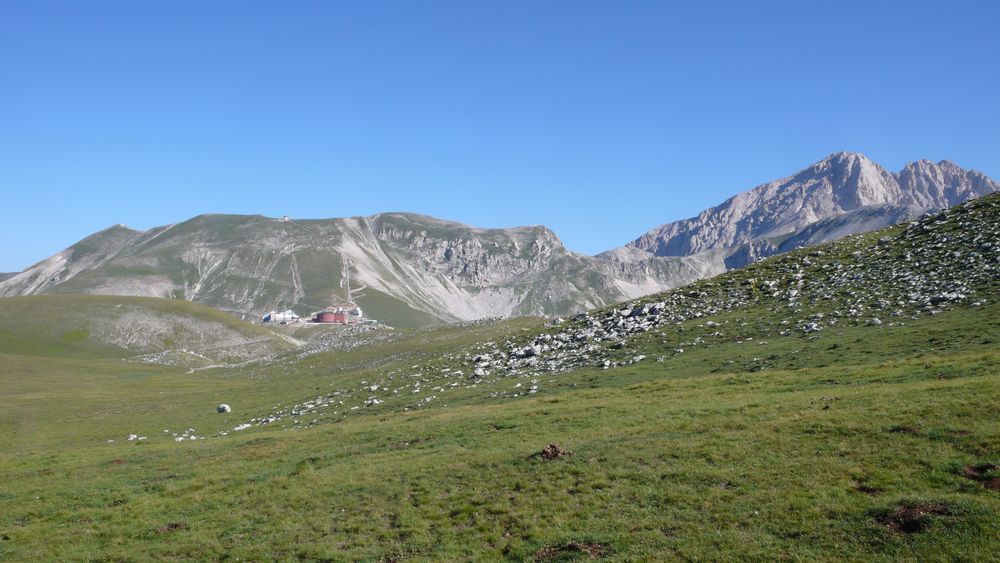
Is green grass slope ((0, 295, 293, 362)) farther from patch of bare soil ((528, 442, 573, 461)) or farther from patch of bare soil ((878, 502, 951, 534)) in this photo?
patch of bare soil ((878, 502, 951, 534))

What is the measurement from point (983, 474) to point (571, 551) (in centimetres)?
1208

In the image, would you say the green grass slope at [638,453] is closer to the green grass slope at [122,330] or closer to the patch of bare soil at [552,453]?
the patch of bare soil at [552,453]

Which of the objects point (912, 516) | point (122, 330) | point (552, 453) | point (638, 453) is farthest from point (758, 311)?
point (122, 330)

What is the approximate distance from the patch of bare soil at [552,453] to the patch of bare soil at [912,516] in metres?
11.8

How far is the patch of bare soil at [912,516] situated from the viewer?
51.1ft

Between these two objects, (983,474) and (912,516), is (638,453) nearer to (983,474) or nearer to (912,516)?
(912,516)

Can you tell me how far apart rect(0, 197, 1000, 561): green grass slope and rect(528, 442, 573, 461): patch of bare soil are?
9.3 inches

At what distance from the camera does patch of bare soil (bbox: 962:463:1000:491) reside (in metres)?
16.9

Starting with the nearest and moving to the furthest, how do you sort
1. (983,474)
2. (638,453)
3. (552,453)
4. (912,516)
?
(912,516)
(983,474)
(638,453)
(552,453)

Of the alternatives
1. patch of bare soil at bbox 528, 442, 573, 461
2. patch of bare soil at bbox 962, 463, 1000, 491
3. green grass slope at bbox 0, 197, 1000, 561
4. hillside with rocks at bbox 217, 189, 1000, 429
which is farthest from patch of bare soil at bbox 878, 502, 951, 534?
hillside with rocks at bbox 217, 189, 1000, 429

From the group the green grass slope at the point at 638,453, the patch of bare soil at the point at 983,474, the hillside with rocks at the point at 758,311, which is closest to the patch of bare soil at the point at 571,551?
the green grass slope at the point at 638,453

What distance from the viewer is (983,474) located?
1759 cm

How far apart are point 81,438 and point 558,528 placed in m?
53.0

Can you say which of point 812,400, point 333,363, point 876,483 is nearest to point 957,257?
point 812,400
